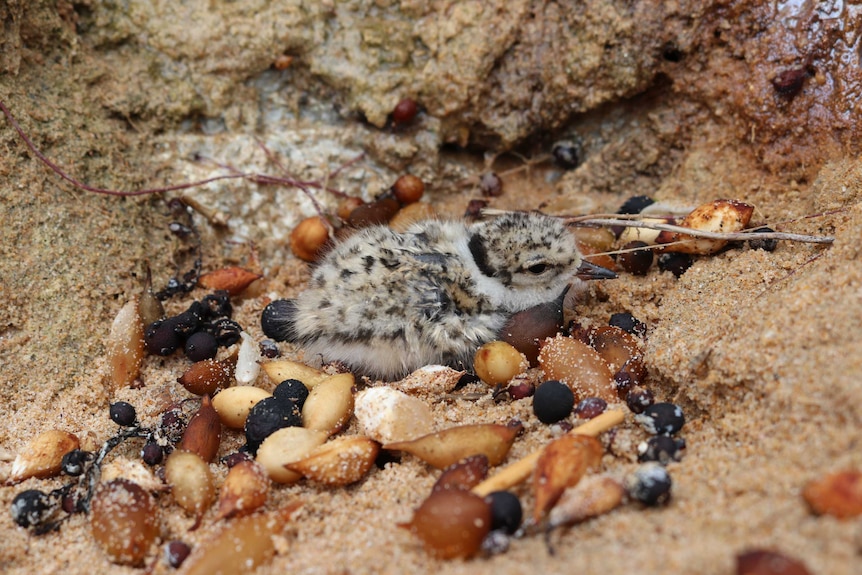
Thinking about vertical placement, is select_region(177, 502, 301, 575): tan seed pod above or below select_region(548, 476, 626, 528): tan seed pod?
below

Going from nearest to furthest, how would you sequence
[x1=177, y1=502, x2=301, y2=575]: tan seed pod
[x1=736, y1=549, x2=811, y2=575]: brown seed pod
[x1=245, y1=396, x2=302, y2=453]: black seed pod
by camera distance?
[x1=736, y1=549, x2=811, y2=575]: brown seed pod
[x1=177, y1=502, x2=301, y2=575]: tan seed pod
[x1=245, y1=396, x2=302, y2=453]: black seed pod

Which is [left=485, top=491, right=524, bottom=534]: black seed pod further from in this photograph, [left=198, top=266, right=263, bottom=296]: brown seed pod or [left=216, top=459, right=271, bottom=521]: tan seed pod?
[left=198, top=266, right=263, bottom=296]: brown seed pod

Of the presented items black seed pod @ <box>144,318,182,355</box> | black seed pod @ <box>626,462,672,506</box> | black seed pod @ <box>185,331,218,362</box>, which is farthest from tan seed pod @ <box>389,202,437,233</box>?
black seed pod @ <box>626,462,672,506</box>

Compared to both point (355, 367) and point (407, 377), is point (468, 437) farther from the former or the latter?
point (355, 367)

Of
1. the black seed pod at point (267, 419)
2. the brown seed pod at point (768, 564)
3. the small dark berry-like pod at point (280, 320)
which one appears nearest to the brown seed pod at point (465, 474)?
the black seed pod at point (267, 419)

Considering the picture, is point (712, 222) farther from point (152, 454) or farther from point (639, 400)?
point (152, 454)

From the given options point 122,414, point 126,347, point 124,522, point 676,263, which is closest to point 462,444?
point 124,522
